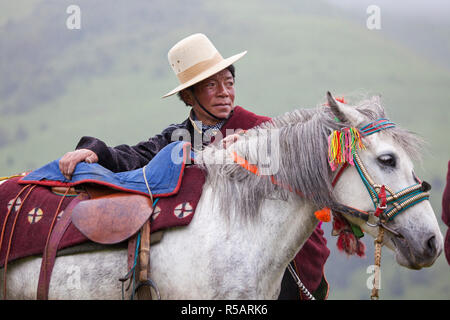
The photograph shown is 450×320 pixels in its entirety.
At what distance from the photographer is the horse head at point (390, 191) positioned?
1771 mm

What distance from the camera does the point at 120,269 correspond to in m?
1.94

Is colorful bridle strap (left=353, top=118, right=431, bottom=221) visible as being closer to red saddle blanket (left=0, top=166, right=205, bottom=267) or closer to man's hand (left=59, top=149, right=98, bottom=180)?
red saddle blanket (left=0, top=166, right=205, bottom=267)

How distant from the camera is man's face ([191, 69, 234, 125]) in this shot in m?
2.85

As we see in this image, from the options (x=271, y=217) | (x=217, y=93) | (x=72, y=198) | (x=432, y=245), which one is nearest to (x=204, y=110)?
(x=217, y=93)

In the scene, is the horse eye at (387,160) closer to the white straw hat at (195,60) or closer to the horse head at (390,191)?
the horse head at (390,191)

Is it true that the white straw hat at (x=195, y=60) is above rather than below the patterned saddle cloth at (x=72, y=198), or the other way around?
above

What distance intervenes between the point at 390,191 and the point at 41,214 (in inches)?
63.8

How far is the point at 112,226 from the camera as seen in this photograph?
1.94 metres

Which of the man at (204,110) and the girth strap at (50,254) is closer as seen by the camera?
the girth strap at (50,254)

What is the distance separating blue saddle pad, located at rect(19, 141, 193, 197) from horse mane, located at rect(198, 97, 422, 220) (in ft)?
0.53

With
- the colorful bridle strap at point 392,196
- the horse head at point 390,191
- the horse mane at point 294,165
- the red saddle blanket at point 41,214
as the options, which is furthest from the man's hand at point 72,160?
the colorful bridle strap at point 392,196

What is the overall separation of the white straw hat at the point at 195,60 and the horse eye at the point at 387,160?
131 cm
